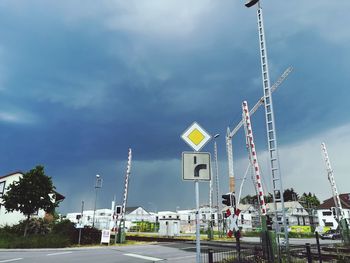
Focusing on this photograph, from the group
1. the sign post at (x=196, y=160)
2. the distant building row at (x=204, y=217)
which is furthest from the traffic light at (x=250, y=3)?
the sign post at (x=196, y=160)

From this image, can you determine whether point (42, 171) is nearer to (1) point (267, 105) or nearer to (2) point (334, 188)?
(1) point (267, 105)

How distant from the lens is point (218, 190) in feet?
177

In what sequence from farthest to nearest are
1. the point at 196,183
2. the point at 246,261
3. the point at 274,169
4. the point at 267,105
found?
the point at 267,105, the point at 274,169, the point at 246,261, the point at 196,183

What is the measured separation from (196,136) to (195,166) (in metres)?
0.79

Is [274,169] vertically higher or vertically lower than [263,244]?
higher

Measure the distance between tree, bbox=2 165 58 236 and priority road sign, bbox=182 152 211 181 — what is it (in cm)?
2548

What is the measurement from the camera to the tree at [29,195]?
94.2 ft

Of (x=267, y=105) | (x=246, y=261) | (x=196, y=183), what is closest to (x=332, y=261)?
(x=246, y=261)

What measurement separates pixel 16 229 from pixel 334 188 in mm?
36043

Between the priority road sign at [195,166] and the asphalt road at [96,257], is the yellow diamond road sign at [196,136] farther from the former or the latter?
the asphalt road at [96,257]

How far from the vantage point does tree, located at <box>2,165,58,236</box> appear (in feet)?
94.2

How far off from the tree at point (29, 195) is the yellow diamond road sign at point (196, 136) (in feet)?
83.1

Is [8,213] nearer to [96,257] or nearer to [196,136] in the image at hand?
[96,257]

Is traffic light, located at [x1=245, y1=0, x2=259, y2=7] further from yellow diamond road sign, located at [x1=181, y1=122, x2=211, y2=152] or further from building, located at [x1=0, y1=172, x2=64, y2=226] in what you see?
building, located at [x1=0, y1=172, x2=64, y2=226]
